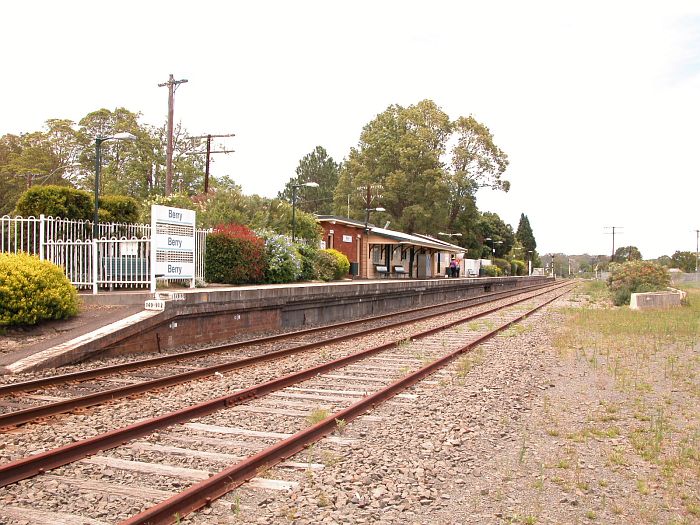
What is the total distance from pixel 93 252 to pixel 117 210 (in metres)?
3.98

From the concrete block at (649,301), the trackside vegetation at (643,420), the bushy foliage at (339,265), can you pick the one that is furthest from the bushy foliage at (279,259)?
the concrete block at (649,301)

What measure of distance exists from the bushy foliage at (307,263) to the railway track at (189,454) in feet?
54.4

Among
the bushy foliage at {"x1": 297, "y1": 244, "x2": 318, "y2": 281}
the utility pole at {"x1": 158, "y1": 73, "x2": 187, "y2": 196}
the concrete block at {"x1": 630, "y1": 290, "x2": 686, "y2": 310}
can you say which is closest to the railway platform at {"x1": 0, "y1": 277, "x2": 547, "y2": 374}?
the bushy foliage at {"x1": 297, "y1": 244, "x2": 318, "y2": 281}

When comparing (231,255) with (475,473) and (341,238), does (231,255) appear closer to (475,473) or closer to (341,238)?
(475,473)

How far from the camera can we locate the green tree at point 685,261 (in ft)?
356

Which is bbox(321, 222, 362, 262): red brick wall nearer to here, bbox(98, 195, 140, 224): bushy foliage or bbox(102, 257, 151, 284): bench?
bbox(98, 195, 140, 224): bushy foliage

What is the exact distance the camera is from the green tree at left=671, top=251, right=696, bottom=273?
109 m

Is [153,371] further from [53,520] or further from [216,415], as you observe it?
[53,520]

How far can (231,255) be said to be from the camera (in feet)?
63.0

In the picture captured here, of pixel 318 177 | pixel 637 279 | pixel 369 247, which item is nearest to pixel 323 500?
pixel 637 279

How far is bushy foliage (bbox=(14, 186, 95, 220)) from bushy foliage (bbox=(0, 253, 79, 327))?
368cm

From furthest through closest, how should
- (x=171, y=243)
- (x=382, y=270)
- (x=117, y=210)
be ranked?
(x=382, y=270)
(x=117, y=210)
(x=171, y=243)

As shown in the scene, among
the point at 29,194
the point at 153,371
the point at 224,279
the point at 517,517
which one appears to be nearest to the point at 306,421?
the point at 517,517

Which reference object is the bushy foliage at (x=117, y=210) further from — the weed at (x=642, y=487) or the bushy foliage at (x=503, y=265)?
the bushy foliage at (x=503, y=265)
